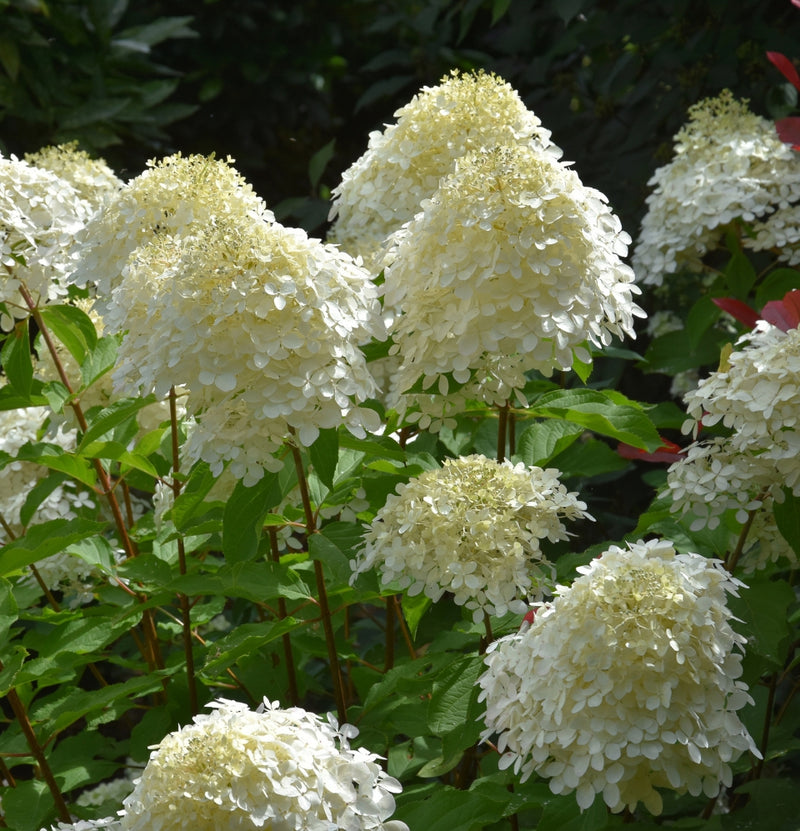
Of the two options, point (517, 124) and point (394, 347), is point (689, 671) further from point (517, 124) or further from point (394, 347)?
point (517, 124)

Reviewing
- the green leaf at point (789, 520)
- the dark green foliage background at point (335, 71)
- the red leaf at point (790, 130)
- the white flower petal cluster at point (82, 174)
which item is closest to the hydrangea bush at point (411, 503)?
the green leaf at point (789, 520)

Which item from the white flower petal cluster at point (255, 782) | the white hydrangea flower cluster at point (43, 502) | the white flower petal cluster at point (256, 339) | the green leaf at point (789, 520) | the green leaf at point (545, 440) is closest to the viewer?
the white flower petal cluster at point (255, 782)

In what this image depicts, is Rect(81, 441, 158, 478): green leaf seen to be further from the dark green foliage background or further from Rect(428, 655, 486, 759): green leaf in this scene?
the dark green foliage background

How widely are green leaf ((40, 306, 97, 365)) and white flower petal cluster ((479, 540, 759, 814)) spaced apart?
1024 mm

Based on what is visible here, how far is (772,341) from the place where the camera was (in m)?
1.55

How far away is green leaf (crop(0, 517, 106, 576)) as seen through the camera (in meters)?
1.63

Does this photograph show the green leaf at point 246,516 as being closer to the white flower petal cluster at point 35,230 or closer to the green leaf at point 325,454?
the green leaf at point 325,454

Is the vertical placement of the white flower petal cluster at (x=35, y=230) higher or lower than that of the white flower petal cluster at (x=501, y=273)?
higher

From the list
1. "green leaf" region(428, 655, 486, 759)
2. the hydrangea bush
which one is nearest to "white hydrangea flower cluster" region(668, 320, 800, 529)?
the hydrangea bush

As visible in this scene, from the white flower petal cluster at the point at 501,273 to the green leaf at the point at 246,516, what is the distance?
0.83ft

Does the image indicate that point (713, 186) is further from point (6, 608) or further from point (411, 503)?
point (6, 608)

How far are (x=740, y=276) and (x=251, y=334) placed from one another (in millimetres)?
1433

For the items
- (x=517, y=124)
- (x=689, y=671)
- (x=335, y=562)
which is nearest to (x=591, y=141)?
(x=517, y=124)

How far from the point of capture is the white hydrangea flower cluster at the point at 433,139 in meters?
1.79
